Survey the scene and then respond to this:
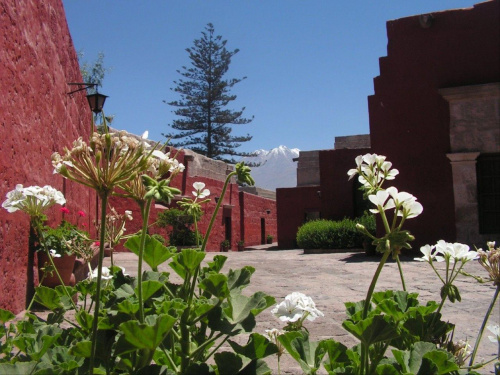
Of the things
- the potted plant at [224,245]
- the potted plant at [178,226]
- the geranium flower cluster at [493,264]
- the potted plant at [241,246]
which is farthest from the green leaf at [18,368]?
the potted plant at [241,246]

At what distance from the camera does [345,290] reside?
5.30 meters

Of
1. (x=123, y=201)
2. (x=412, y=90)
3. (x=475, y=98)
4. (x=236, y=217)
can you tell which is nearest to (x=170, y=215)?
(x=123, y=201)

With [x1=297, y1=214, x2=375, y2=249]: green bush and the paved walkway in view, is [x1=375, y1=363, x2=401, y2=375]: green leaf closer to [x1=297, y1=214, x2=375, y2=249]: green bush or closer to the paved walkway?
the paved walkway

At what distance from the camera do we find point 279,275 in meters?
6.89

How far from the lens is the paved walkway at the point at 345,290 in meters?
3.27

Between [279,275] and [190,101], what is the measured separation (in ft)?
72.0

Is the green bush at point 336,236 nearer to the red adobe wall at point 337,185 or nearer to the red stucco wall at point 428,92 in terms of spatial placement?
the red adobe wall at point 337,185

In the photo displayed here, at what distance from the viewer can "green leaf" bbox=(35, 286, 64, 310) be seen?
42.1 inches

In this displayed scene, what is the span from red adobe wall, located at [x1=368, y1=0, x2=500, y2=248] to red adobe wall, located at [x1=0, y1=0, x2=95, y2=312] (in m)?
6.17

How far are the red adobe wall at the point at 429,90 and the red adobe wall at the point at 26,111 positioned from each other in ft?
20.2

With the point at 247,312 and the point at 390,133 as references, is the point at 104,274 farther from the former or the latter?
the point at 390,133

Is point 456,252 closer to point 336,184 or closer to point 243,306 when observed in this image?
point 243,306

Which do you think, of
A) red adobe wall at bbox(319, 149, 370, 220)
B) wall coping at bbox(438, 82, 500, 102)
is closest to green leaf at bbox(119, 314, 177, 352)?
wall coping at bbox(438, 82, 500, 102)

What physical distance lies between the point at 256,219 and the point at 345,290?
59.1 ft
